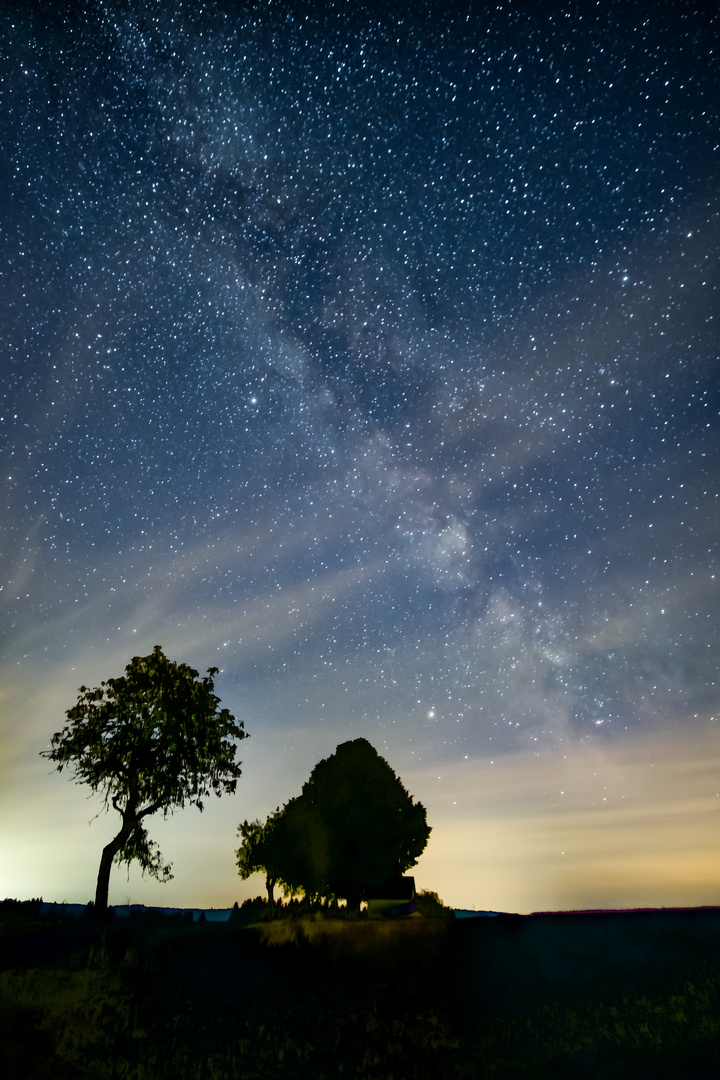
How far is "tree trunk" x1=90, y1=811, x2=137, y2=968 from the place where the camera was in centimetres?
2248

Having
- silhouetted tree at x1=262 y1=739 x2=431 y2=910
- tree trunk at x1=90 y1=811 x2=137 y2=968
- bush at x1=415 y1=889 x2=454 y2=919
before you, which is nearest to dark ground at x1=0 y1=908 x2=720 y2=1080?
tree trunk at x1=90 y1=811 x2=137 y2=968

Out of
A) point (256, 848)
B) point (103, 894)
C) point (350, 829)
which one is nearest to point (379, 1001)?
point (103, 894)

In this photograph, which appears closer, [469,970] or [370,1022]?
[370,1022]

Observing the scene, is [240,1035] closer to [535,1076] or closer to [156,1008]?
[156,1008]

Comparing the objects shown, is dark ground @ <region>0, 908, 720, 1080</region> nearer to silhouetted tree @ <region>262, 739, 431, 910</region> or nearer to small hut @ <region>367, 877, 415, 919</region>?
silhouetted tree @ <region>262, 739, 431, 910</region>

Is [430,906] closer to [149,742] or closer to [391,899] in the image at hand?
[391,899]

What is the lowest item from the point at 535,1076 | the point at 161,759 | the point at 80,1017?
the point at 535,1076

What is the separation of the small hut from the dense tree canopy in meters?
1.21

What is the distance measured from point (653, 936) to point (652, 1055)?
749 centimetres

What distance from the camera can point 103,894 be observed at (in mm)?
24422

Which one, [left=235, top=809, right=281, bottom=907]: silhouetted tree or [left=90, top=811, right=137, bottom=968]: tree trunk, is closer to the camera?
[left=90, top=811, right=137, bottom=968]: tree trunk

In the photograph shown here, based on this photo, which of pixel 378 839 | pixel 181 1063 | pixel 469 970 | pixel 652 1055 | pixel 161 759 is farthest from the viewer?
pixel 378 839

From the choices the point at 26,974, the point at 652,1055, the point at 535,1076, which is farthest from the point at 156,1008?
the point at 652,1055

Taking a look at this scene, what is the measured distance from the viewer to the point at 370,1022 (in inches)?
794
